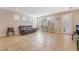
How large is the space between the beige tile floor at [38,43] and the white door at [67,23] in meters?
0.13

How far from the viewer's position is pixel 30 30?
266 centimetres

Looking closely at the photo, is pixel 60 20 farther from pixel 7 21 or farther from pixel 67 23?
pixel 7 21

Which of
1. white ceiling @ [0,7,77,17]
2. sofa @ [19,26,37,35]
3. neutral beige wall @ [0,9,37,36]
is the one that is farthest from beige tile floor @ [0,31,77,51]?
white ceiling @ [0,7,77,17]

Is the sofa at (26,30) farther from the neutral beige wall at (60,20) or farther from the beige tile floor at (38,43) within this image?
the neutral beige wall at (60,20)

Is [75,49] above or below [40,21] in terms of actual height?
below

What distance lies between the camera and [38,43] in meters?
2.53

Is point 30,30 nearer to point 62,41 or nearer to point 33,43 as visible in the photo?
point 33,43

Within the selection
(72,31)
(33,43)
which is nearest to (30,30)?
(33,43)

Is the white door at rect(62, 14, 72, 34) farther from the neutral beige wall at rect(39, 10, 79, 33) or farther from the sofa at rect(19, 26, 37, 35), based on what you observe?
the sofa at rect(19, 26, 37, 35)

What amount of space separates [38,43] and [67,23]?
35.1 inches

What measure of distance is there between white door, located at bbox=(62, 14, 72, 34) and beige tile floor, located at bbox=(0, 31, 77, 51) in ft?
0.42

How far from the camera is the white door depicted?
8.38ft

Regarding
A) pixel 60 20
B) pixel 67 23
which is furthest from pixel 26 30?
pixel 67 23
